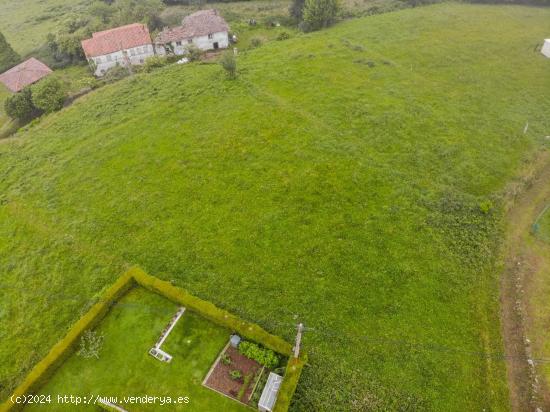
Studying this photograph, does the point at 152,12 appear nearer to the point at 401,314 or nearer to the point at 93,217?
the point at 93,217

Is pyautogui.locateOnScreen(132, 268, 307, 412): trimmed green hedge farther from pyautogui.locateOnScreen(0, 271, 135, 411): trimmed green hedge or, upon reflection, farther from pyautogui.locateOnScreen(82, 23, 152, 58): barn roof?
pyautogui.locateOnScreen(82, 23, 152, 58): barn roof

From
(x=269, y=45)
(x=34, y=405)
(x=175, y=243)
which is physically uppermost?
(x=269, y=45)

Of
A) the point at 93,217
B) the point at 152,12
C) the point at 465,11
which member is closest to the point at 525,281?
the point at 93,217

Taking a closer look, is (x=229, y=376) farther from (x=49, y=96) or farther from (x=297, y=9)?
(x=297, y=9)

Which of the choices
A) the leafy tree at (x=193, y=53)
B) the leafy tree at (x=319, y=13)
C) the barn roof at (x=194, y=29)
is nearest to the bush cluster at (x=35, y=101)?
the barn roof at (x=194, y=29)

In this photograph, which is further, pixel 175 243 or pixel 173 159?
pixel 173 159

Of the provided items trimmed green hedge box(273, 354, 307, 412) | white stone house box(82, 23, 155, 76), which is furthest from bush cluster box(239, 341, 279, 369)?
white stone house box(82, 23, 155, 76)

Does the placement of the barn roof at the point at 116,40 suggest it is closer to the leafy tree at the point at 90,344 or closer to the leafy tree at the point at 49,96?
the leafy tree at the point at 49,96
